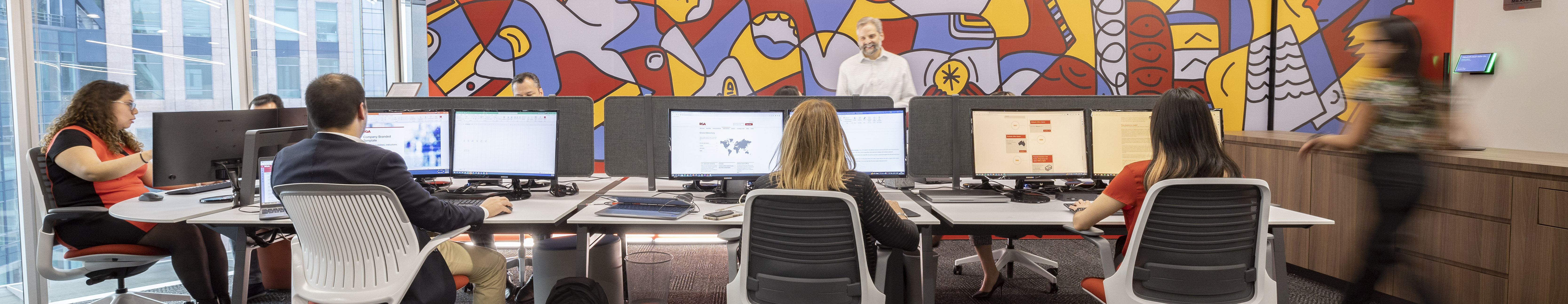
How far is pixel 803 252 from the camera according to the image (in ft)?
5.38

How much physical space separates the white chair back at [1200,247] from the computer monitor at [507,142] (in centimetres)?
188

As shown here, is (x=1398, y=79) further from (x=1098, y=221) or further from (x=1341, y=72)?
(x=1341, y=72)

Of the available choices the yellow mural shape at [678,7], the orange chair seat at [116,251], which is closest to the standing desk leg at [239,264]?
the orange chair seat at [116,251]

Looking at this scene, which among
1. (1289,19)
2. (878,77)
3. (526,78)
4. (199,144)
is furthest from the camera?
(1289,19)

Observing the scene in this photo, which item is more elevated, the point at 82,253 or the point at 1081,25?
the point at 1081,25

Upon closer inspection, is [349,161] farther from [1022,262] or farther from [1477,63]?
[1477,63]

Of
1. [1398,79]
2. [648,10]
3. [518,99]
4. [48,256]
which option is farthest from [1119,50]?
[48,256]

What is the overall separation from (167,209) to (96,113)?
1.96 ft

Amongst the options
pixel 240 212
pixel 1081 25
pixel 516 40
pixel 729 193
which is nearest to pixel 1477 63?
pixel 1081 25

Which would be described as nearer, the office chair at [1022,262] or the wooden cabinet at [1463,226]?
the wooden cabinet at [1463,226]

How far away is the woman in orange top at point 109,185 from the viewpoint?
7.89 ft

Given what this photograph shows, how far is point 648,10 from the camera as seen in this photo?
4.75m

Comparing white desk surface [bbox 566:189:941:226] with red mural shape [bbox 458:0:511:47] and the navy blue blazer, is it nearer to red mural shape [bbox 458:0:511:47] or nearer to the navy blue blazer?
the navy blue blazer

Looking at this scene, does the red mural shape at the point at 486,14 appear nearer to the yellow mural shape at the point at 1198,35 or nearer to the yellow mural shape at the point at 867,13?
the yellow mural shape at the point at 867,13
